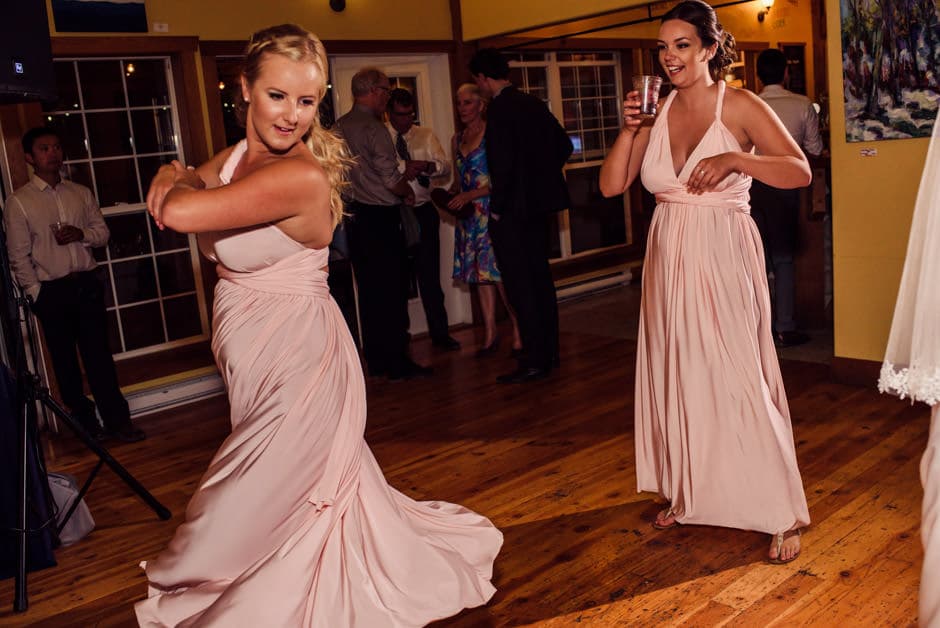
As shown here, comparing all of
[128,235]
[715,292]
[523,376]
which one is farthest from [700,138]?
[128,235]

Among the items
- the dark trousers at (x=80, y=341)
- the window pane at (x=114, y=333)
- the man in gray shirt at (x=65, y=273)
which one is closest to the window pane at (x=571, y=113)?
the window pane at (x=114, y=333)

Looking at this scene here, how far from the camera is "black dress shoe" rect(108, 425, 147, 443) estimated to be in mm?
5133

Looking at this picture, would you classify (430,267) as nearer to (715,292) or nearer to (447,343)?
(447,343)

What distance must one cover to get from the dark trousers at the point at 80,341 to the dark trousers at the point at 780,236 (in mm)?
3993

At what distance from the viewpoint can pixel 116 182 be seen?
597 centimetres

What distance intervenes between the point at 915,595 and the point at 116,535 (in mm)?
2948

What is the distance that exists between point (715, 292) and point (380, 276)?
3.17 m

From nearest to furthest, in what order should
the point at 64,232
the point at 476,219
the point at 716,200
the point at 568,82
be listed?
the point at 716,200 → the point at 64,232 → the point at 476,219 → the point at 568,82

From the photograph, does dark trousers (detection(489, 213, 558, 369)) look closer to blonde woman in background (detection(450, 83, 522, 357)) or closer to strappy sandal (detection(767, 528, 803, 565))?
blonde woman in background (detection(450, 83, 522, 357))

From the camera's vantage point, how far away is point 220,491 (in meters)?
2.23

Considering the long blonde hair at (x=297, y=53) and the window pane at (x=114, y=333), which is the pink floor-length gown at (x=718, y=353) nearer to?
the long blonde hair at (x=297, y=53)

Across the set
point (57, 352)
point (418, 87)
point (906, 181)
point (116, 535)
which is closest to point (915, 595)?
point (906, 181)

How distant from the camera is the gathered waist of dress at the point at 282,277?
7.33ft

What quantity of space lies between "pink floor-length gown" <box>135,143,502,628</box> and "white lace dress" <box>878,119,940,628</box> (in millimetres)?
1268
